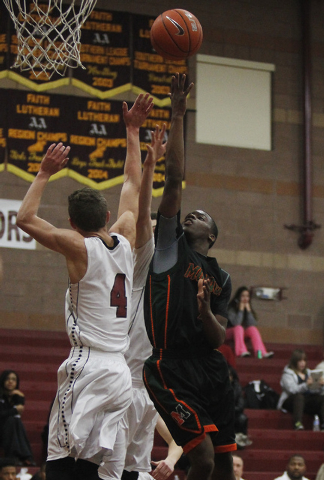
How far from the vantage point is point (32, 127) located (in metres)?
14.0

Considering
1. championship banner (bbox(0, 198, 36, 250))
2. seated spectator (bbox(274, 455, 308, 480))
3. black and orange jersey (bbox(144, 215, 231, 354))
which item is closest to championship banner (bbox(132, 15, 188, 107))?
championship banner (bbox(0, 198, 36, 250))

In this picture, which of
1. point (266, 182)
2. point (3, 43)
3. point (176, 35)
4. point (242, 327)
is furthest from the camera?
point (266, 182)

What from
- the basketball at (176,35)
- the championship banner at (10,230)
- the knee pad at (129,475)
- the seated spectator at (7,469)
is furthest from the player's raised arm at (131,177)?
the championship banner at (10,230)

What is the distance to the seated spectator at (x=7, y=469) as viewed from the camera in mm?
8055

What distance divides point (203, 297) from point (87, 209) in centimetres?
84

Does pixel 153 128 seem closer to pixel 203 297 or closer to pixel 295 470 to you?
pixel 295 470

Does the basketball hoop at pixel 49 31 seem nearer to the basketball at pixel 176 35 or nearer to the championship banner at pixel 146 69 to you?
the basketball at pixel 176 35

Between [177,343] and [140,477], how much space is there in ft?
3.91

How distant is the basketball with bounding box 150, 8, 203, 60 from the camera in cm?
563

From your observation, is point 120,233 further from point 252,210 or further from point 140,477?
point 252,210

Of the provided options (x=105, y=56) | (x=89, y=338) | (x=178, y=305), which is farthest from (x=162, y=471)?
(x=105, y=56)

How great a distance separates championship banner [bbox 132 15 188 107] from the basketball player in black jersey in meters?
10.0

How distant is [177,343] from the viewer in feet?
15.0

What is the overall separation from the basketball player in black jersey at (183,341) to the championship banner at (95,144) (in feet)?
31.3
